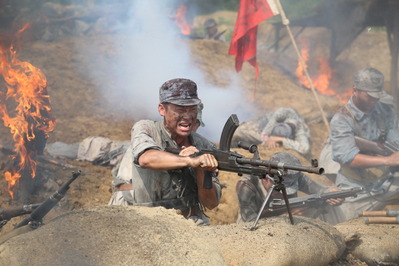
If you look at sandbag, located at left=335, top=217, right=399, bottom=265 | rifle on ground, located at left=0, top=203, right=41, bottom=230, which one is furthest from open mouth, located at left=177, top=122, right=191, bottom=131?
sandbag, located at left=335, top=217, right=399, bottom=265

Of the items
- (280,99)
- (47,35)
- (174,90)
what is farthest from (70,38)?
(174,90)

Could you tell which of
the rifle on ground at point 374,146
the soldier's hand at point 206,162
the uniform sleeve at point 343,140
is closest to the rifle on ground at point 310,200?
the uniform sleeve at point 343,140

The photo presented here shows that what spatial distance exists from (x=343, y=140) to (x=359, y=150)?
11.2 inches

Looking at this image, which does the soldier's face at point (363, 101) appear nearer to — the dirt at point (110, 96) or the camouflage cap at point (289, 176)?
the camouflage cap at point (289, 176)

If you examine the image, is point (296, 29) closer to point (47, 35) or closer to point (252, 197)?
point (47, 35)

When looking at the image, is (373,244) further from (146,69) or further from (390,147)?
(146,69)

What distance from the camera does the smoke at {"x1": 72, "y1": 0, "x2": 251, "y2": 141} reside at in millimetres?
14586

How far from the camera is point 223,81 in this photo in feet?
55.1

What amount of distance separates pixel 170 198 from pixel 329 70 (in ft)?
51.6

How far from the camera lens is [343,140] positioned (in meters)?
7.33

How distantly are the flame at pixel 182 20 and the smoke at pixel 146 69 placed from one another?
2.91ft

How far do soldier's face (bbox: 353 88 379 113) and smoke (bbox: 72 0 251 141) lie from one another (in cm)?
552

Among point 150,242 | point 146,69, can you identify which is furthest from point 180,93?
point 146,69

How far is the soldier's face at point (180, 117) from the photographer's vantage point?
13.2 feet
